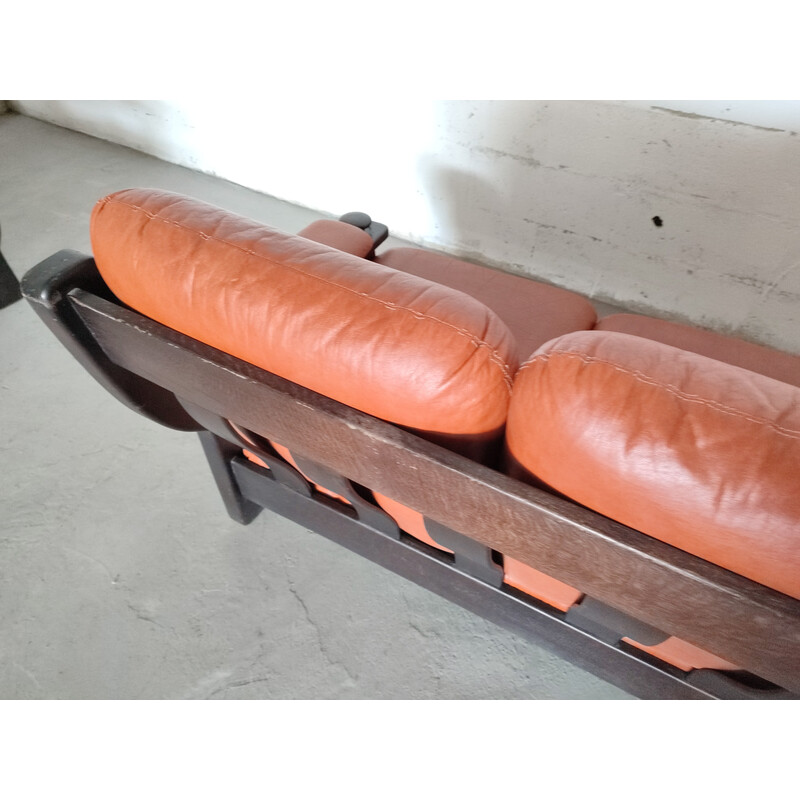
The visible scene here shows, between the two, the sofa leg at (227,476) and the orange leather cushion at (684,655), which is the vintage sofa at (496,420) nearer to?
the orange leather cushion at (684,655)

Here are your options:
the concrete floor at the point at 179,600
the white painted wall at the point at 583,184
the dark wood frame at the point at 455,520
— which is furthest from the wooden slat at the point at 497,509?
the white painted wall at the point at 583,184

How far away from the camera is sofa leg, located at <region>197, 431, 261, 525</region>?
1.20 metres

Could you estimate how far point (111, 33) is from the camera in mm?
2172

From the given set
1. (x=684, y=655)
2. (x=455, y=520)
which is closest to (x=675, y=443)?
(x=455, y=520)

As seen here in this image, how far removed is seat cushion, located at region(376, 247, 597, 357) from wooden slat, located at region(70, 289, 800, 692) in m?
0.66

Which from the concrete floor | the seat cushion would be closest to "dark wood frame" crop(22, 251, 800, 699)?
the concrete floor

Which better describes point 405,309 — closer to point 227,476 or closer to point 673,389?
point 673,389

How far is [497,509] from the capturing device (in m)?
0.63

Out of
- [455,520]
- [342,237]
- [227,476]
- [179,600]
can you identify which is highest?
[342,237]

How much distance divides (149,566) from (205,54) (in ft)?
6.72

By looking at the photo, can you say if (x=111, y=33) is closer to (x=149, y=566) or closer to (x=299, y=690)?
(x=149, y=566)

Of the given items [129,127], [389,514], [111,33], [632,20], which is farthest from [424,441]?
[129,127]

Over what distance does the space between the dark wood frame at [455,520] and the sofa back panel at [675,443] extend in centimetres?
4

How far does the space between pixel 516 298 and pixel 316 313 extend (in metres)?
0.87
